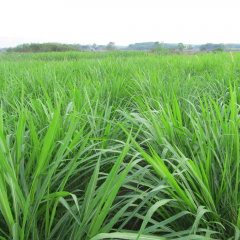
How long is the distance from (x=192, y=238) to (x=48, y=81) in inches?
62.8

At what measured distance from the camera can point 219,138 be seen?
66 centimetres

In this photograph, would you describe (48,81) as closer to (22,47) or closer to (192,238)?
(192,238)

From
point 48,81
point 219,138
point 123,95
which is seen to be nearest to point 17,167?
point 219,138

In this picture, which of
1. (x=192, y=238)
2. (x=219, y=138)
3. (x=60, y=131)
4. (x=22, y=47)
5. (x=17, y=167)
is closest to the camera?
(x=192, y=238)

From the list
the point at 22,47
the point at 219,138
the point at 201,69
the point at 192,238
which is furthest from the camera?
the point at 22,47

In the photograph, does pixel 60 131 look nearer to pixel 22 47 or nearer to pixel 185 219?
pixel 185 219

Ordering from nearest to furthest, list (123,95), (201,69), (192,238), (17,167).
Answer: (192,238)
(17,167)
(123,95)
(201,69)

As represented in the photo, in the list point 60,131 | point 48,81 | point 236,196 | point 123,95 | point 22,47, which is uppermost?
point 22,47

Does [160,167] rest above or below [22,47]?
below

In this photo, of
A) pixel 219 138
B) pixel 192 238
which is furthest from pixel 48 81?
pixel 192 238

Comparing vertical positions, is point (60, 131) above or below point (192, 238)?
above

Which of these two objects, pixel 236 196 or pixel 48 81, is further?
pixel 48 81

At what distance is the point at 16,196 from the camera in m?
0.41

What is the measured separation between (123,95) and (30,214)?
1.20 metres
